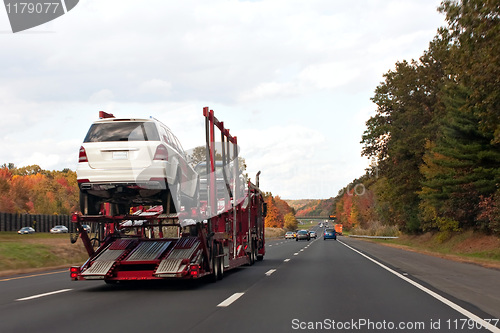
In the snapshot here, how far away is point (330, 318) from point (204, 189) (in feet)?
20.9

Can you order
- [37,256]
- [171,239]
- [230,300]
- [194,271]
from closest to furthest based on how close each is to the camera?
[230,300], [194,271], [171,239], [37,256]

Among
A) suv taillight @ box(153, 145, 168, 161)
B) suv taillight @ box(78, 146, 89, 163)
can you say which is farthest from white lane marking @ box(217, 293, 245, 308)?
suv taillight @ box(78, 146, 89, 163)

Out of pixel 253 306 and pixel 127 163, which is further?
pixel 127 163

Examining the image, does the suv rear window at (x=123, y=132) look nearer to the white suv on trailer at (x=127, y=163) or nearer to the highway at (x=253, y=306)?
the white suv on trailer at (x=127, y=163)

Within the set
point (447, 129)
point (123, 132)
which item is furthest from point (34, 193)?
point (123, 132)

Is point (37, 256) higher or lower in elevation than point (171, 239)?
lower

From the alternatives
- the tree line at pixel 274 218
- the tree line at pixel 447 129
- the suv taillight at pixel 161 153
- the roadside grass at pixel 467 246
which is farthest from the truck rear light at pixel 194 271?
the tree line at pixel 274 218

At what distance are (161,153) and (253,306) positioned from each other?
381 cm

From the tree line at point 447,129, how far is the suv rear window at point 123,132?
39.8ft

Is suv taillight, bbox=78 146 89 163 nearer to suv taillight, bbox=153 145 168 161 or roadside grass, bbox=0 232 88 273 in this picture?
suv taillight, bbox=153 145 168 161

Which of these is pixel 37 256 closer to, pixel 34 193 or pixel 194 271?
pixel 194 271

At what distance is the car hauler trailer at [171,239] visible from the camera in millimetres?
11875

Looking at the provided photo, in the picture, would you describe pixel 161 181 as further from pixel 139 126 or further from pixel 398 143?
pixel 398 143

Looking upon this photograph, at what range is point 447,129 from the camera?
35719mm
